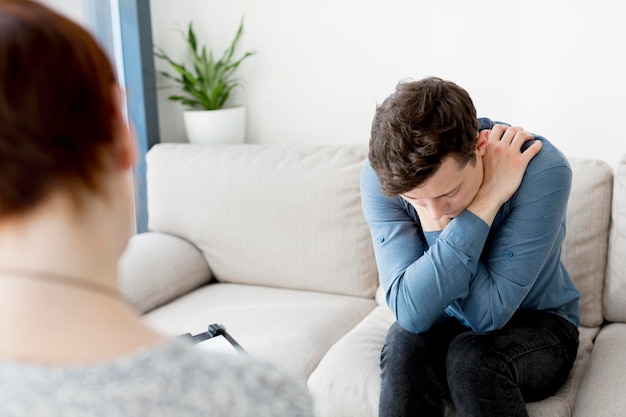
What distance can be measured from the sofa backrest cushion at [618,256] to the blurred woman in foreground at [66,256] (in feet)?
5.45

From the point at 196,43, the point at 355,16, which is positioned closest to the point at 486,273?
the point at 355,16

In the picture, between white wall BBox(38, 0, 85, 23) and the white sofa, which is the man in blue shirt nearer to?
the white sofa

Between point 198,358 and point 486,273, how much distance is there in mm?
1196

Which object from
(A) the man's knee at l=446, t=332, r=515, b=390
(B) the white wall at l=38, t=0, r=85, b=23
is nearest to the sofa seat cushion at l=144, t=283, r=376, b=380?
(A) the man's knee at l=446, t=332, r=515, b=390

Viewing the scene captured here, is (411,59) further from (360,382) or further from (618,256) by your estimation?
(360,382)

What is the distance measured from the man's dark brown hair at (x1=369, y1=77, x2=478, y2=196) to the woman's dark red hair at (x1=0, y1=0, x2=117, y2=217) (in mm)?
980

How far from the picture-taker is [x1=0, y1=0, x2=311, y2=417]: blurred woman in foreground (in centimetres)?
54

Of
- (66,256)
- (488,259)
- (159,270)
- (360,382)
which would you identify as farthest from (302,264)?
(66,256)

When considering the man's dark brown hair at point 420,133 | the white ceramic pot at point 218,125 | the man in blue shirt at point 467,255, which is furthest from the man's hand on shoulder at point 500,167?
the white ceramic pot at point 218,125

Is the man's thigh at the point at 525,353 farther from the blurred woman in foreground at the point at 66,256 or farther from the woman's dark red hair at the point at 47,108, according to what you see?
the woman's dark red hair at the point at 47,108

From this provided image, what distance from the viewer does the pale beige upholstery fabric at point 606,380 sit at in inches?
63.0

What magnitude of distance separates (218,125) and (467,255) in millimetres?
1461

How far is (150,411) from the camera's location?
1.84 feet

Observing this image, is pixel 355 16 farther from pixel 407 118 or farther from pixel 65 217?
pixel 65 217
